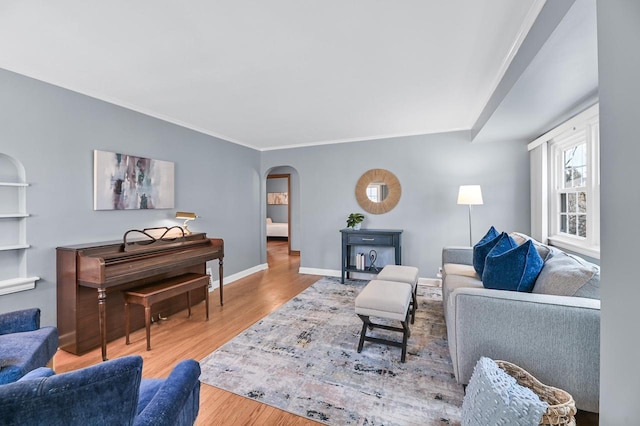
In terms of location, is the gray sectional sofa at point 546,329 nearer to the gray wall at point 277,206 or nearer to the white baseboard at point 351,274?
the white baseboard at point 351,274

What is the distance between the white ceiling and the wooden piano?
153 cm

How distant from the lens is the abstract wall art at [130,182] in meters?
2.71

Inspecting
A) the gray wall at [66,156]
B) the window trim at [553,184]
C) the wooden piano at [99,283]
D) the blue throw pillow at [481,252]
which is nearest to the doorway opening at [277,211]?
the gray wall at [66,156]

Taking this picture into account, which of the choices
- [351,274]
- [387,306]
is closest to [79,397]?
[387,306]

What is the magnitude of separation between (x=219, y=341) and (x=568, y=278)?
106 inches

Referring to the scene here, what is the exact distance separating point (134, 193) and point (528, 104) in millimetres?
4034

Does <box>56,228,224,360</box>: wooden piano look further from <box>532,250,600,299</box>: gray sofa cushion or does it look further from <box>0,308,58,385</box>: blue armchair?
<box>532,250,600,299</box>: gray sofa cushion

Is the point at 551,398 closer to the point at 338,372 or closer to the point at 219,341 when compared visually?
the point at 338,372

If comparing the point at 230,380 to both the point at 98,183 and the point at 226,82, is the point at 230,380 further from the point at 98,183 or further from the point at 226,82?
the point at 226,82

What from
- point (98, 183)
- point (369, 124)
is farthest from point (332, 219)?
point (98, 183)

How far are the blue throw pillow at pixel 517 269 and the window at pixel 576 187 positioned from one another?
0.96 m

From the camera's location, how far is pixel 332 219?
4797 millimetres

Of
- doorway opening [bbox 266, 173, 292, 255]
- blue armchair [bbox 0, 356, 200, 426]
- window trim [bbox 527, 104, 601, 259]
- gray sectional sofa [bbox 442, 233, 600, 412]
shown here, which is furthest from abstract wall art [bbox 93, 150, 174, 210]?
doorway opening [bbox 266, 173, 292, 255]

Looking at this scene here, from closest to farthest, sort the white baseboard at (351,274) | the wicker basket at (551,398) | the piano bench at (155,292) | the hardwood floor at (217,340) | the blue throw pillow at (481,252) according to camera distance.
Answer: the wicker basket at (551,398) → the hardwood floor at (217,340) → the piano bench at (155,292) → the blue throw pillow at (481,252) → the white baseboard at (351,274)
